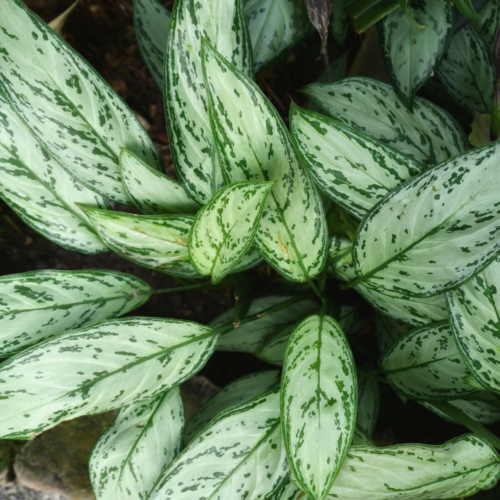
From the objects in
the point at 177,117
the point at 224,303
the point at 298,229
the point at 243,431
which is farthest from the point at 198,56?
the point at 224,303

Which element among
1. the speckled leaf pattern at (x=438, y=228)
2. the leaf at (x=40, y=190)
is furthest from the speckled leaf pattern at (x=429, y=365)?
the leaf at (x=40, y=190)

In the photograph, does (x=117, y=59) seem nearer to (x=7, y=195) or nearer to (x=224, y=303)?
(x=7, y=195)

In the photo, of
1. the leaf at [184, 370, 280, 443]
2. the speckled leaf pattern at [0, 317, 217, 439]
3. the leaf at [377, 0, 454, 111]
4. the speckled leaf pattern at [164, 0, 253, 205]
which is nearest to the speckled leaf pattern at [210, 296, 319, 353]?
the leaf at [184, 370, 280, 443]

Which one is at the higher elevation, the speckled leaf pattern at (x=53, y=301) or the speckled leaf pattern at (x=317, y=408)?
the speckled leaf pattern at (x=53, y=301)

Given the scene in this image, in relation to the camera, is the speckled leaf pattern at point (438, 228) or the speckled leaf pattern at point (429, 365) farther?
the speckled leaf pattern at point (429, 365)

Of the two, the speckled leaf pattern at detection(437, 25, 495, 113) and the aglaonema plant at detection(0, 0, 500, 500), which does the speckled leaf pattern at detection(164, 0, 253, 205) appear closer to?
the aglaonema plant at detection(0, 0, 500, 500)

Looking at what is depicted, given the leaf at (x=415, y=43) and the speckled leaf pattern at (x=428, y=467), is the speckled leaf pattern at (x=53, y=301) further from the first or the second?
the leaf at (x=415, y=43)

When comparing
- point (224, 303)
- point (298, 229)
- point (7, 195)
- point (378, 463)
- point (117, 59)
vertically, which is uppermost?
point (117, 59)
